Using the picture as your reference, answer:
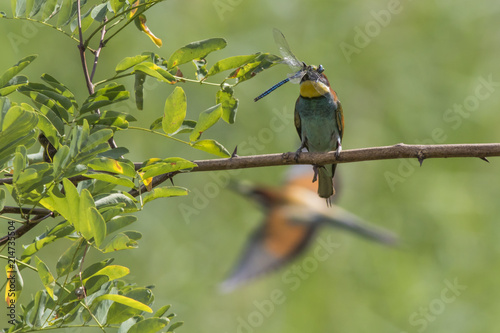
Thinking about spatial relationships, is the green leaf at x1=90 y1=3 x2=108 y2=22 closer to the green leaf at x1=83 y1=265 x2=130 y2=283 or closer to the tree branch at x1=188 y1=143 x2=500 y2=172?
the tree branch at x1=188 y1=143 x2=500 y2=172

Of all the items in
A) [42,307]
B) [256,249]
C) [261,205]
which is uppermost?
[42,307]

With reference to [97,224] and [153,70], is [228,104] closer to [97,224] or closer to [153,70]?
[153,70]

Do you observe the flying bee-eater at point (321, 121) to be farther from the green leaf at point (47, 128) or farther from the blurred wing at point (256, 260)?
the blurred wing at point (256, 260)

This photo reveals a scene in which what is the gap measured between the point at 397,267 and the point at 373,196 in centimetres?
67

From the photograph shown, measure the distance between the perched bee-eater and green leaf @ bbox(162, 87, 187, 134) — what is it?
10.1ft

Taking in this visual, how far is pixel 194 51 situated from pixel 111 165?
0.97 ft

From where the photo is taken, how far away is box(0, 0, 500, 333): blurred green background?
489cm

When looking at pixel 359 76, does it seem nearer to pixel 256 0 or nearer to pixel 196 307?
pixel 256 0

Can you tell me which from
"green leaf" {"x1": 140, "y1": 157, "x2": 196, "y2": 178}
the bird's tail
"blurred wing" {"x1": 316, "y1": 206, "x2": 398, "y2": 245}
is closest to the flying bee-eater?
the bird's tail

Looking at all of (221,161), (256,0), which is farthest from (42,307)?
(256,0)

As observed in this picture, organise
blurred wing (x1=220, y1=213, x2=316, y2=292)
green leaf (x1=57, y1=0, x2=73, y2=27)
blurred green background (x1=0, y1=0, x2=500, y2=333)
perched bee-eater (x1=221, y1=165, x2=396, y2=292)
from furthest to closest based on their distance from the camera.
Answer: blurred green background (x1=0, y1=0, x2=500, y2=333) → blurred wing (x1=220, y1=213, x2=316, y2=292) → perched bee-eater (x1=221, y1=165, x2=396, y2=292) → green leaf (x1=57, y1=0, x2=73, y2=27)

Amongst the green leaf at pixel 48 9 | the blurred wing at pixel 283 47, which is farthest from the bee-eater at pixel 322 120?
the green leaf at pixel 48 9

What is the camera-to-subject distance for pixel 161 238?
4.92 meters

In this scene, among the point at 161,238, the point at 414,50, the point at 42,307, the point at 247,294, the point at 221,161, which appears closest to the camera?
the point at 42,307
